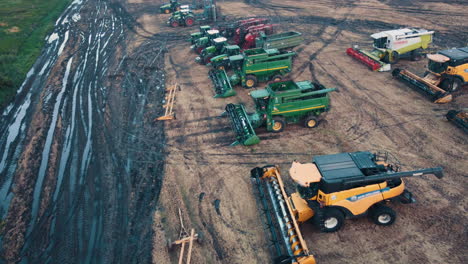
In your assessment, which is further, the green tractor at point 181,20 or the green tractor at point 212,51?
the green tractor at point 181,20

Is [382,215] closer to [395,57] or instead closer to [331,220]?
[331,220]

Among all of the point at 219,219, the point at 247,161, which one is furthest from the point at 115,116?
the point at 219,219

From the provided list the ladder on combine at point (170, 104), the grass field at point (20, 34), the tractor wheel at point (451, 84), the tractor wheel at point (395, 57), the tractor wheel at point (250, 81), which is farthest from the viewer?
the grass field at point (20, 34)

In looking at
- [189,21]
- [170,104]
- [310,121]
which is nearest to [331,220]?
[310,121]

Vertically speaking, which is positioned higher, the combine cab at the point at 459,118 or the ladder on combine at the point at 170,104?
the combine cab at the point at 459,118

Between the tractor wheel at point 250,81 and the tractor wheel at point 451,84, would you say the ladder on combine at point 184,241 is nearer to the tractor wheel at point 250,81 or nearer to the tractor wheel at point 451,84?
the tractor wheel at point 250,81

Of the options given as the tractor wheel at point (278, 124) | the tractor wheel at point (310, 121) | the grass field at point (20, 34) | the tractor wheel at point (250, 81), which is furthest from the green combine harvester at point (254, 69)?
the grass field at point (20, 34)
